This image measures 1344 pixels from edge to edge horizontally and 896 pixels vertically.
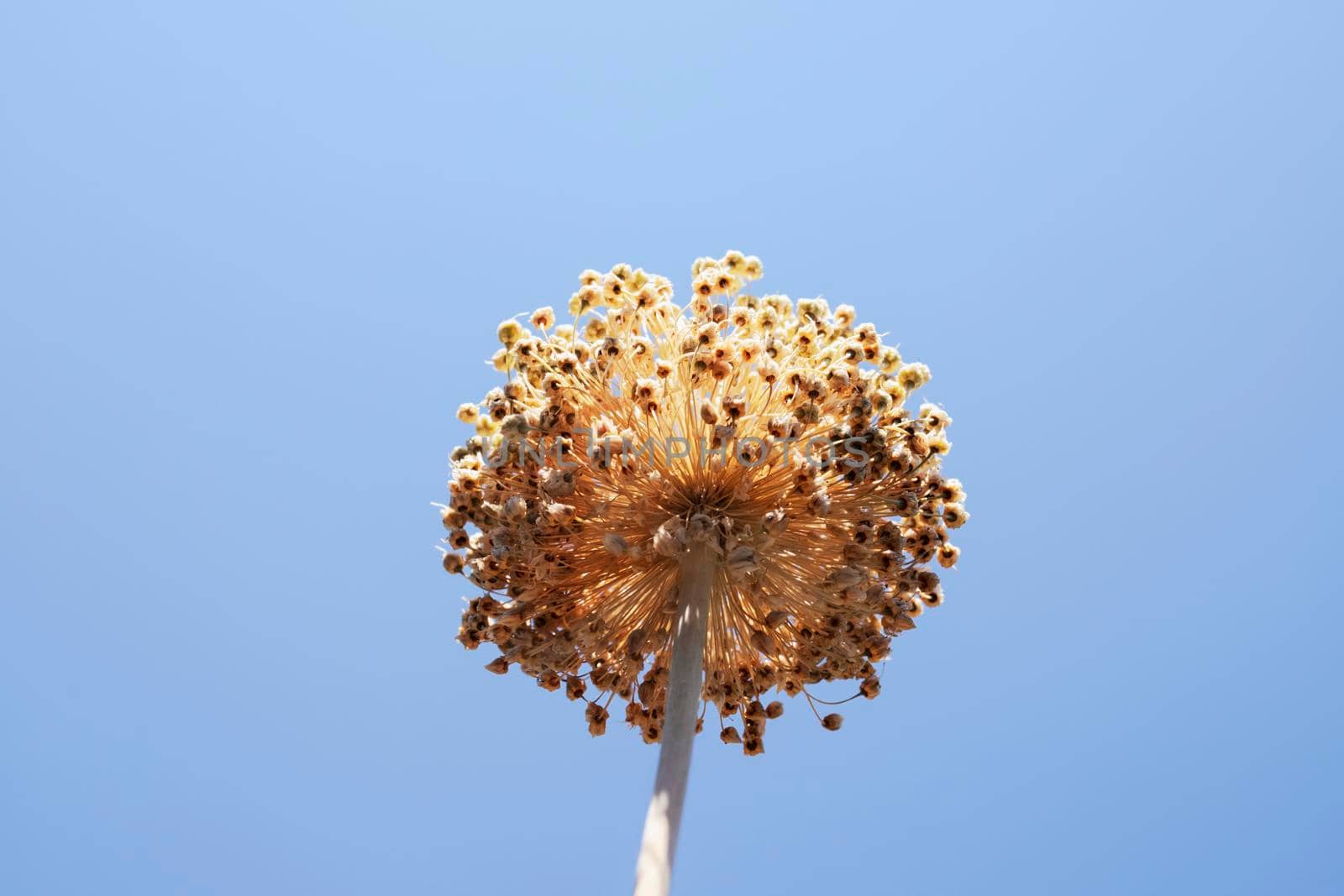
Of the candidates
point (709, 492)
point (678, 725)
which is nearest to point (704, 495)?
point (709, 492)

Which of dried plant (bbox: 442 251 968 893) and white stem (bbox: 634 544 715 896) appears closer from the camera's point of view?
white stem (bbox: 634 544 715 896)

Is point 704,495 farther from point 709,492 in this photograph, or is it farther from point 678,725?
point 678,725

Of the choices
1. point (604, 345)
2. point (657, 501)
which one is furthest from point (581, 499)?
point (604, 345)

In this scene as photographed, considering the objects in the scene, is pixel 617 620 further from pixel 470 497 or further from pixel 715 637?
pixel 470 497

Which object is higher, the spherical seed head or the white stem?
the spherical seed head
